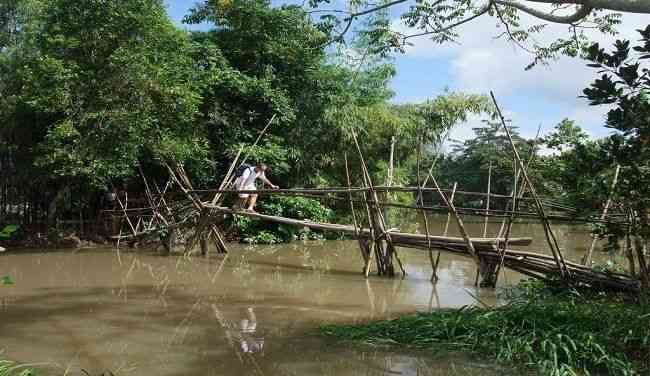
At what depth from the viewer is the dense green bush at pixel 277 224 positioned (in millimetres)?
13094

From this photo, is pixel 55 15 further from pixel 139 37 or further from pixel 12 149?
pixel 12 149

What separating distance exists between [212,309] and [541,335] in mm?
3561

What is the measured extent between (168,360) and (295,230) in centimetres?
954

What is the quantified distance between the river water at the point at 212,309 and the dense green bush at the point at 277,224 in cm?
181

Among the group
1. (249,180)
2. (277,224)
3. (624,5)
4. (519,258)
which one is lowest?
(277,224)

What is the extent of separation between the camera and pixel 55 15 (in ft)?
A: 35.0

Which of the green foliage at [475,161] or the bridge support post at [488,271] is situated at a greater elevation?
the green foliage at [475,161]

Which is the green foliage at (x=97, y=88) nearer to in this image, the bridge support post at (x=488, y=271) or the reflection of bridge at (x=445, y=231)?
the reflection of bridge at (x=445, y=231)

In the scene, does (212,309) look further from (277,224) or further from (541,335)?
(277,224)

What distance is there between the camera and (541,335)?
13.7 feet

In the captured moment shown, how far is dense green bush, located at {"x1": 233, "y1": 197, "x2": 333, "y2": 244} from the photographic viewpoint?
1309 cm

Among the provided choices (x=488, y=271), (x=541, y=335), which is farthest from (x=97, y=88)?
(x=541, y=335)

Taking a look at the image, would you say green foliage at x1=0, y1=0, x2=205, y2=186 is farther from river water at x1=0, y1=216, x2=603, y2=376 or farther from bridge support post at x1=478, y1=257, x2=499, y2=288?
bridge support post at x1=478, y1=257, x2=499, y2=288

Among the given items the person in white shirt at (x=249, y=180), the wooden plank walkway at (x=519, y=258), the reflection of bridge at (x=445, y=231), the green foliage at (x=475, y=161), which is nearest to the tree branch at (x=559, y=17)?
the reflection of bridge at (x=445, y=231)
